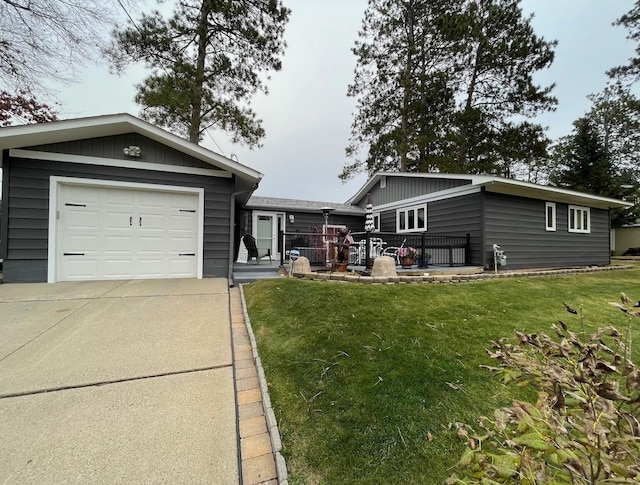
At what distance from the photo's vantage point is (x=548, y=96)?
43.4ft

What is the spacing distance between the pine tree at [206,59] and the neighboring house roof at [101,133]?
4.14m

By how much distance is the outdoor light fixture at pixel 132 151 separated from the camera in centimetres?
591

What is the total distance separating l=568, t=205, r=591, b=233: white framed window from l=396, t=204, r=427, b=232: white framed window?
5392mm

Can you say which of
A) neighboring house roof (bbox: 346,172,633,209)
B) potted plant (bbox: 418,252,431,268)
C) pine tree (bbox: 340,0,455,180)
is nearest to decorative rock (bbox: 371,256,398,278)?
potted plant (bbox: 418,252,431,268)

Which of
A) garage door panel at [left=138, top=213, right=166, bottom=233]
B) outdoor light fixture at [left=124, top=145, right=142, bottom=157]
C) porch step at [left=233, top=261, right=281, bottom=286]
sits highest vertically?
outdoor light fixture at [left=124, top=145, right=142, bottom=157]

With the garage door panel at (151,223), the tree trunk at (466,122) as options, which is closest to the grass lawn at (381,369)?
the garage door panel at (151,223)

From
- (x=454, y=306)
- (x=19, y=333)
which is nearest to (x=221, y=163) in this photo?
(x=19, y=333)

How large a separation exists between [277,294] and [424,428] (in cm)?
300

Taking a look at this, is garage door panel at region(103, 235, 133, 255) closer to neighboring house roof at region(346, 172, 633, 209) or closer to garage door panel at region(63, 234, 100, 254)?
garage door panel at region(63, 234, 100, 254)

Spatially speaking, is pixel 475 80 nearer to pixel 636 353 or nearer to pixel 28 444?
pixel 636 353

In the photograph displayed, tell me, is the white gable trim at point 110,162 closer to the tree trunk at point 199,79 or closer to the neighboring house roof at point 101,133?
the neighboring house roof at point 101,133

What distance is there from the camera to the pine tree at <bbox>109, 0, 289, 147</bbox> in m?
9.15

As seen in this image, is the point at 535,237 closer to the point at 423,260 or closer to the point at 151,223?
the point at 423,260

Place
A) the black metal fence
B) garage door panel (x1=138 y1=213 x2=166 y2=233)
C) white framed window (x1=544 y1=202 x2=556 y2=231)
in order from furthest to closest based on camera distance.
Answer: white framed window (x1=544 y1=202 x2=556 y2=231) → the black metal fence → garage door panel (x1=138 y1=213 x2=166 y2=233)
